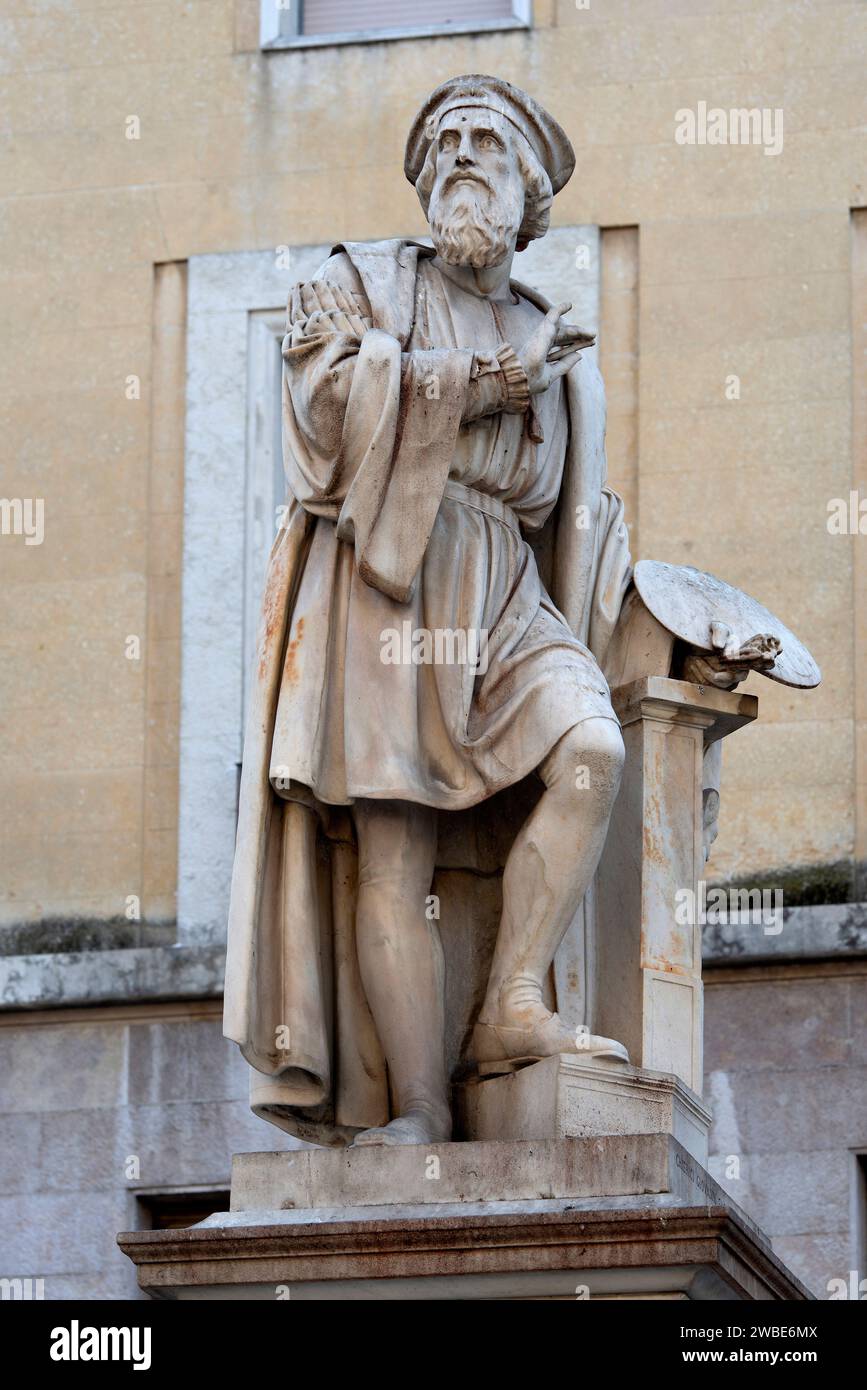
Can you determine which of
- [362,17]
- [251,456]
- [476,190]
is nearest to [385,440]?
[476,190]

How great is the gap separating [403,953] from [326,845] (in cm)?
41

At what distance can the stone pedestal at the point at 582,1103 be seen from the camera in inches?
372

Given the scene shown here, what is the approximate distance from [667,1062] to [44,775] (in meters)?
7.93

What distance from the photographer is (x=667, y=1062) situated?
9984 millimetres

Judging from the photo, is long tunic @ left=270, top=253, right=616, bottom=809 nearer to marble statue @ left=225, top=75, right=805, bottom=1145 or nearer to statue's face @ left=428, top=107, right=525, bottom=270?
marble statue @ left=225, top=75, right=805, bottom=1145

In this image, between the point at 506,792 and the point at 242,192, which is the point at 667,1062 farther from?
the point at 242,192

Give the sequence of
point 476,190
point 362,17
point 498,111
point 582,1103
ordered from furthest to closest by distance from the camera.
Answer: point 362,17 < point 498,111 < point 476,190 < point 582,1103

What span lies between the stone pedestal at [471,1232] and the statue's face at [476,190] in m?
2.45

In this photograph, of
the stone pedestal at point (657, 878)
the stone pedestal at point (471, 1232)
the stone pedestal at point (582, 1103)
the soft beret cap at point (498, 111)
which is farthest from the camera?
the soft beret cap at point (498, 111)

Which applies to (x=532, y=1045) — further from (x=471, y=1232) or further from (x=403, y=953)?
(x=471, y=1232)

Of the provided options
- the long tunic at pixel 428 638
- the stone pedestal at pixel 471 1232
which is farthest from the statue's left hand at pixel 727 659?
the stone pedestal at pixel 471 1232

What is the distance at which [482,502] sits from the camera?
10188mm

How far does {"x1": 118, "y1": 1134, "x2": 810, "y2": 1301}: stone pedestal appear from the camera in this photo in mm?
8961

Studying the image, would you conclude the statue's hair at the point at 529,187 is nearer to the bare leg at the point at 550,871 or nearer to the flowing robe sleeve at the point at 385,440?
the flowing robe sleeve at the point at 385,440
